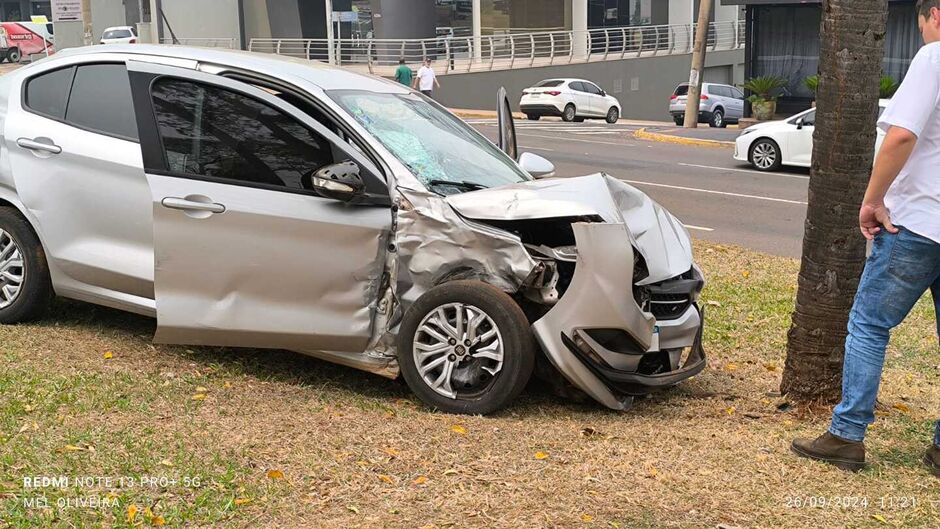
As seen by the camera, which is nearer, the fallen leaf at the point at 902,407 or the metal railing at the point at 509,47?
the fallen leaf at the point at 902,407

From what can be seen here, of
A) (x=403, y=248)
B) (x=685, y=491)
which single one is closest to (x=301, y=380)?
(x=403, y=248)

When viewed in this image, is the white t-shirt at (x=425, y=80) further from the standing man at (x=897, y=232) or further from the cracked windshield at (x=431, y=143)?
the standing man at (x=897, y=232)

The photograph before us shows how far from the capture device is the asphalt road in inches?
491

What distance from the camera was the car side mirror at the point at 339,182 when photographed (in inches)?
204

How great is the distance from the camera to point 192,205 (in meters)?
5.32

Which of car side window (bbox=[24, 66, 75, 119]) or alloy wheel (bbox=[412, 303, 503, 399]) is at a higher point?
car side window (bbox=[24, 66, 75, 119])

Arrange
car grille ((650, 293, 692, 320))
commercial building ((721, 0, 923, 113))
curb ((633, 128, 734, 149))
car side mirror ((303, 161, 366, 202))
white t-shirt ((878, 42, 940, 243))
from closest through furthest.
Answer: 1. white t-shirt ((878, 42, 940, 243))
2. car side mirror ((303, 161, 366, 202))
3. car grille ((650, 293, 692, 320))
4. curb ((633, 128, 734, 149))
5. commercial building ((721, 0, 923, 113))

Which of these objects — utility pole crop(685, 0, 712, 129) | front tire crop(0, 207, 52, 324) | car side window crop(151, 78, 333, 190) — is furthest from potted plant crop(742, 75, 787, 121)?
front tire crop(0, 207, 52, 324)

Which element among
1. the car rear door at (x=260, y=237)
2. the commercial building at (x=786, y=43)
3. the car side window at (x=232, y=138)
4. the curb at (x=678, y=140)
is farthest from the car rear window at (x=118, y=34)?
the car rear door at (x=260, y=237)

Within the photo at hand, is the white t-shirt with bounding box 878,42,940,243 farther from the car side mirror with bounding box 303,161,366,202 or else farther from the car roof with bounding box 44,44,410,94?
the car roof with bounding box 44,44,410,94

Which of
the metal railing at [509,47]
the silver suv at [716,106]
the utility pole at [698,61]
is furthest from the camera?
the metal railing at [509,47]

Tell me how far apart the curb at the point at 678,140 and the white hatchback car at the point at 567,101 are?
8417 mm

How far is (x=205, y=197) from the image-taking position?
5.35m

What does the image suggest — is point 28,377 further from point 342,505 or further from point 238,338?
point 342,505
